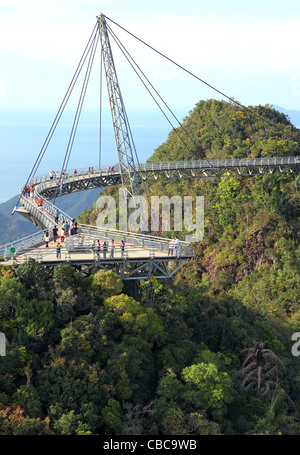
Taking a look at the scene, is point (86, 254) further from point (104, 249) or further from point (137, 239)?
point (137, 239)

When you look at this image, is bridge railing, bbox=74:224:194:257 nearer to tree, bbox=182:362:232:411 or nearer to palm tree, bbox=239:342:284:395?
tree, bbox=182:362:232:411

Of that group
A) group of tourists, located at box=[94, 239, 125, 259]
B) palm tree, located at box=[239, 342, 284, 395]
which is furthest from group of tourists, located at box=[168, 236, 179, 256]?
palm tree, located at box=[239, 342, 284, 395]

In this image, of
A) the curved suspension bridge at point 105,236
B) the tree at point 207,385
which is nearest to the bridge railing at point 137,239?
the curved suspension bridge at point 105,236

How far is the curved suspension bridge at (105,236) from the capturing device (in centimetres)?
3538

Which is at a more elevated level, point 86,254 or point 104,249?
point 104,249

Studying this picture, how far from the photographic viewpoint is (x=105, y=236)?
40562mm

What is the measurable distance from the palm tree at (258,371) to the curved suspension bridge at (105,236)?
8.23 metres

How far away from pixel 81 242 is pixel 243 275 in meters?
40.8

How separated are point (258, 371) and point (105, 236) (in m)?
14.8

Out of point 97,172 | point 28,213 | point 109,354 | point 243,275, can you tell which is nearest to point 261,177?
point 243,275

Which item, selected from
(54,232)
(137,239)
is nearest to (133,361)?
(137,239)

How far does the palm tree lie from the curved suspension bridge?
27.0 ft

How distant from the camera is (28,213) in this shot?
51188 millimetres

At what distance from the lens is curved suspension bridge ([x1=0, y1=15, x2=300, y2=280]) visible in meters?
35.4
